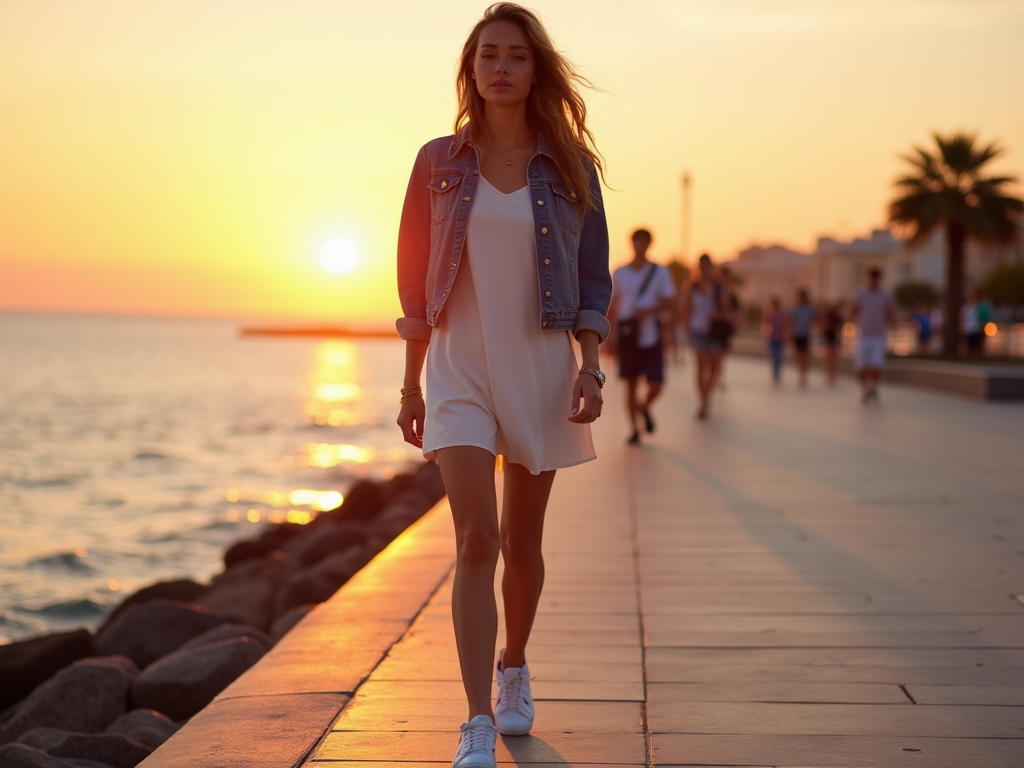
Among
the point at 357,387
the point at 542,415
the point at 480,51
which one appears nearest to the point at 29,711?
the point at 542,415

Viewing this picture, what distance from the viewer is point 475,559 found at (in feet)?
10.5

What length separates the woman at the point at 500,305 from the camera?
321 centimetres

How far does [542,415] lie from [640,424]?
10.5 metres

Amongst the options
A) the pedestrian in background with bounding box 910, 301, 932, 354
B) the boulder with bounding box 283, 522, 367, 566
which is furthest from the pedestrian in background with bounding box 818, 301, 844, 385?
the boulder with bounding box 283, 522, 367, 566

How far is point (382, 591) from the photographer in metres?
5.48

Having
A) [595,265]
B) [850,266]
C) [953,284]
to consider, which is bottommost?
[595,265]

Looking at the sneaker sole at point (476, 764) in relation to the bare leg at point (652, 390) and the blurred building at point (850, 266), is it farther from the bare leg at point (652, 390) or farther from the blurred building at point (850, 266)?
the blurred building at point (850, 266)

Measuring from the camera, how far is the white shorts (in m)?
16.9

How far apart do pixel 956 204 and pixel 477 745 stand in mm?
32988

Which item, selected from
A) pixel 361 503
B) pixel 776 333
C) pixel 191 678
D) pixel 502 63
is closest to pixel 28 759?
pixel 191 678

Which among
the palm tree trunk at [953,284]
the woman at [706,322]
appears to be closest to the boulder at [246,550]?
the woman at [706,322]

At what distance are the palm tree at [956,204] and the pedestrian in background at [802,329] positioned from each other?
419 inches

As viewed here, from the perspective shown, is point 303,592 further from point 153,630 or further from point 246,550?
point 246,550

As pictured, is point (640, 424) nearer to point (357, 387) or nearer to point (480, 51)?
point (480, 51)
